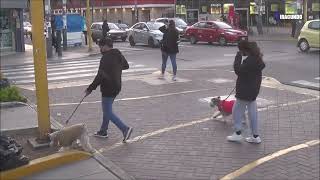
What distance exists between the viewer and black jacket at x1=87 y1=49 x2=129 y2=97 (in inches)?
326

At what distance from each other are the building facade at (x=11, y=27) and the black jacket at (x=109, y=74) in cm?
1957

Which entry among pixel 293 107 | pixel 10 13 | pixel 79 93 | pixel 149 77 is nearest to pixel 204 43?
pixel 10 13

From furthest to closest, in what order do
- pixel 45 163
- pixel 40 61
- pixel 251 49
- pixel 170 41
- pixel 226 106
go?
pixel 170 41
pixel 226 106
pixel 251 49
pixel 40 61
pixel 45 163

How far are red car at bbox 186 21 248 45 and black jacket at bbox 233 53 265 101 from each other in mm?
21331

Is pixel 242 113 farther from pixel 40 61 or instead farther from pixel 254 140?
pixel 40 61

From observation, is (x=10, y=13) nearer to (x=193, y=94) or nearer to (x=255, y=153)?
(x=193, y=94)

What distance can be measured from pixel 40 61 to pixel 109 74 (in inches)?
41.5

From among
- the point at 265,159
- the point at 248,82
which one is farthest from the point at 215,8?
the point at 265,159

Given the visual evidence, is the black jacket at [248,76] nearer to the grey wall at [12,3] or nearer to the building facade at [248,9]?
the grey wall at [12,3]

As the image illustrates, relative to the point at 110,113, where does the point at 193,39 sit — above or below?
above

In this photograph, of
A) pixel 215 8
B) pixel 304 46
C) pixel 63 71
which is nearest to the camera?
pixel 63 71

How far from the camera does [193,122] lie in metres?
9.73

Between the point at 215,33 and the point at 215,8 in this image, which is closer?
the point at 215,33

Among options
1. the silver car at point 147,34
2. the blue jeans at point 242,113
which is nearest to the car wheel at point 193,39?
the silver car at point 147,34
